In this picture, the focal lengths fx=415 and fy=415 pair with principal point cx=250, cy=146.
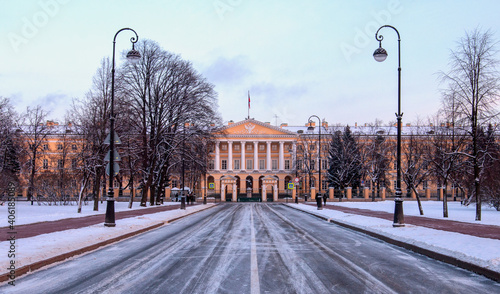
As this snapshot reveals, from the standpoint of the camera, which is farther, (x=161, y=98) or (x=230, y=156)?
(x=230, y=156)

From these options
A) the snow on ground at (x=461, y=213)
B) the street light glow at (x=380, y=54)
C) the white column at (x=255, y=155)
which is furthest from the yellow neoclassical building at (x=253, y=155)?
the street light glow at (x=380, y=54)

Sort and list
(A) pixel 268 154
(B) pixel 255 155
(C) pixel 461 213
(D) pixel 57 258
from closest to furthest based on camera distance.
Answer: (D) pixel 57 258 → (C) pixel 461 213 → (A) pixel 268 154 → (B) pixel 255 155

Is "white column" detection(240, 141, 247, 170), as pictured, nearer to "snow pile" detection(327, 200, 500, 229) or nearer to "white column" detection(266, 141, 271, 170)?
"white column" detection(266, 141, 271, 170)

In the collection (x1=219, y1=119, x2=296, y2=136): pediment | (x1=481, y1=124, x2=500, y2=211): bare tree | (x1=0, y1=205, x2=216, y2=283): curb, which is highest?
(x1=219, y1=119, x2=296, y2=136): pediment

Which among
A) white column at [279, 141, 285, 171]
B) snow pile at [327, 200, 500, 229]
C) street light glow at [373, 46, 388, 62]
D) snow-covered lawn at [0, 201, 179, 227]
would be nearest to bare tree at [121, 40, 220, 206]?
snow-covered lawn at [0, 201, 179, 227]

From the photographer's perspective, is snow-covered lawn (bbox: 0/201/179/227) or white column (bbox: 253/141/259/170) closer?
snow-covered lawn (bbox: 0/201/179/227)

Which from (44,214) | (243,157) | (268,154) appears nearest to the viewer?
(44,214)

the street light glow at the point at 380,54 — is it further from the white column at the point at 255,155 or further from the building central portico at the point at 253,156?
the white column at the point at 255,155

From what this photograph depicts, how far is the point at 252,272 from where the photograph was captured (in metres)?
8.17

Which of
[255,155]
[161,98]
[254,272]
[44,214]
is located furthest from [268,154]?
[254,272]

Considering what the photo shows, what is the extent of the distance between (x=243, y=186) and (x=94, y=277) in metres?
91.0

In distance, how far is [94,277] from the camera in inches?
305

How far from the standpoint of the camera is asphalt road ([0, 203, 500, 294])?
6.89 metres

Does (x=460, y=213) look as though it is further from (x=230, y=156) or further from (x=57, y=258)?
(x=230, y=156)
